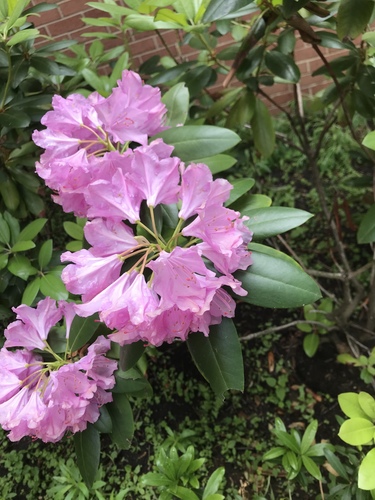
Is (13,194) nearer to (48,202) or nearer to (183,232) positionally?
(48,202)

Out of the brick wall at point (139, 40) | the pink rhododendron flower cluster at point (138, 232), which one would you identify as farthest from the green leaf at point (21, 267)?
the brick wall at point (139, 40)

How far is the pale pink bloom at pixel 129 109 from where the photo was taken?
2.73 feet

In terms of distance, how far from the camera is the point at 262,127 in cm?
159

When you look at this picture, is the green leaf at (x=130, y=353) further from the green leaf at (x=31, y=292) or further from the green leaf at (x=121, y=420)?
the green leaf at (x=31, y=292)

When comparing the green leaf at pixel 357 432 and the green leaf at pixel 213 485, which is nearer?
the green leaf at pixel 357 432

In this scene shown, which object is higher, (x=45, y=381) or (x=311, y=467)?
(x=45, y=381)

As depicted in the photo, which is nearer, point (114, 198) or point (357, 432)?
point (114, 198)

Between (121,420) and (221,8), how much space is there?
99 centimetres

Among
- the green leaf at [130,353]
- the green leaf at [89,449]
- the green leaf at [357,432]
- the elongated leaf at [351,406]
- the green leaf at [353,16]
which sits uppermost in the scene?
the green leaf at [353,16]

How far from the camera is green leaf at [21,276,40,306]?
1201 mm

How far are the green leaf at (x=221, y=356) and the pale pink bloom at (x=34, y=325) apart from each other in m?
0.35

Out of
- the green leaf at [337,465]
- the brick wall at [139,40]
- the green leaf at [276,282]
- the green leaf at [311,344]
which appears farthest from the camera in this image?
the brick wall at [139,40]

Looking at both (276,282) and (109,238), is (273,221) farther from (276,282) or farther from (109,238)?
(109,238)

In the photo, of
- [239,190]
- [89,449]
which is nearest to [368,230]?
[239,190]
